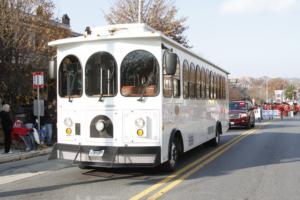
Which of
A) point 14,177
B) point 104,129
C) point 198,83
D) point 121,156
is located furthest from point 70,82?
point 198,83

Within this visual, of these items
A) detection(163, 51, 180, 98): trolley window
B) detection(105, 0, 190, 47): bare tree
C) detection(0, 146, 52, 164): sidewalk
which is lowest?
detection(0, 146, 52, 164): sidewalk

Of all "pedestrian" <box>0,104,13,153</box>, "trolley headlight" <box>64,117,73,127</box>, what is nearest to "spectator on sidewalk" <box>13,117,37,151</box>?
"pedestrian" <box>0,104,13,153</box>

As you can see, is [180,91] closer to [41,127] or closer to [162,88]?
[162,88]

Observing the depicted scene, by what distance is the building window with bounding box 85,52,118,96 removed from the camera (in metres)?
9.27

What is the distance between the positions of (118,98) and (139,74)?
0.64m

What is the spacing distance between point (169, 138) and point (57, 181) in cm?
245

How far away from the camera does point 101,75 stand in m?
9.37

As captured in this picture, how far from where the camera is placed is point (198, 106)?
12656 millimetres

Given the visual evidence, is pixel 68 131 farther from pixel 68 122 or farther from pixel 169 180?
pixel 169 180

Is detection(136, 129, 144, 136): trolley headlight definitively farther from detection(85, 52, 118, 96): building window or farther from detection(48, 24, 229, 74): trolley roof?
detection(48, 24, 229, 74): trolley roof

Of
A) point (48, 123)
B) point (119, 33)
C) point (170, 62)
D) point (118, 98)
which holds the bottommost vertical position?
point (48, 123)

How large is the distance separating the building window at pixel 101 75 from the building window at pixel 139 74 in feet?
0.71

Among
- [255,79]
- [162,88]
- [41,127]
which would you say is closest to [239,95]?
[255,79]

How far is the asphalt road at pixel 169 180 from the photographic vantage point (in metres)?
7.79
